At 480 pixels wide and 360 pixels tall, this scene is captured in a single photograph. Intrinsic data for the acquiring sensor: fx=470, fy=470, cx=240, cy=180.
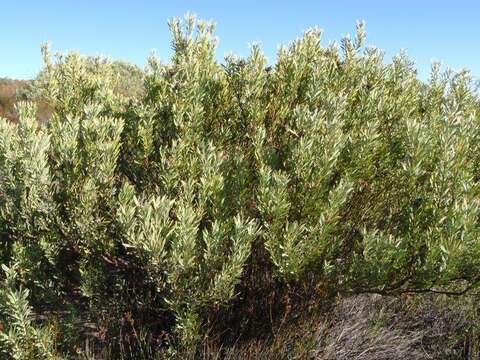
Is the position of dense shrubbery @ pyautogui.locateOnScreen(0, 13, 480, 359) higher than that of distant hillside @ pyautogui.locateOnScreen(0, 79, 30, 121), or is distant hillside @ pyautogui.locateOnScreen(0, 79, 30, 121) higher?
distant hillside @ pyautogui.locateOnScreen(0, 79, 30, 121)

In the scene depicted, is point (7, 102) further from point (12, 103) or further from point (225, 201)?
point (225, 201)

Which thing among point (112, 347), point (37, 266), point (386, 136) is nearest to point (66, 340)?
point (112, 347)

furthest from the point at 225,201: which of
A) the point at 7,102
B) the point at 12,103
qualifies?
the point at 7,102

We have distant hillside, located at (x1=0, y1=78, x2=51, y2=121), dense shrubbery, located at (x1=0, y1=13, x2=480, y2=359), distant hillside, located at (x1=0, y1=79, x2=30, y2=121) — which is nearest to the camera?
dense shrubbery, located at (x1=0, y1=13, x2=480, y2=359)

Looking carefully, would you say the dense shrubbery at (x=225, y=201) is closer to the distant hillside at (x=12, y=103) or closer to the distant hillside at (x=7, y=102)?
the distant hillside at (x=12, y=103)

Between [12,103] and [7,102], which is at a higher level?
[7,102]

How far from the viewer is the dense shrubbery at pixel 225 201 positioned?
3.70 meters

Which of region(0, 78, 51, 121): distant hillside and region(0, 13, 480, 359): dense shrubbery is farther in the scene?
region(0, 78, 51, 121): distant hillside

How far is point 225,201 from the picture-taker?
409 centimetres

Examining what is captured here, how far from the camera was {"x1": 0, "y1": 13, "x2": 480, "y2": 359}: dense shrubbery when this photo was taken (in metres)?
3.70

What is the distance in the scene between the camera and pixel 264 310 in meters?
4.55

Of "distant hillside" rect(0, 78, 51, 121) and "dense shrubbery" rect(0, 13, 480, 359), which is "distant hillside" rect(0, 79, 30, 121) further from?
"dense shrubbery" rect(0, 13, 480, 359)

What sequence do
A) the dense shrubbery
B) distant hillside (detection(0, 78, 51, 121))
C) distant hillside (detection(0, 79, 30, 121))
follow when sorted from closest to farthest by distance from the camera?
the dense shrubbery → distant hillside (detection(0, 78, 51, 121)) → distant hillside (detection(0, 79, 30, 121))

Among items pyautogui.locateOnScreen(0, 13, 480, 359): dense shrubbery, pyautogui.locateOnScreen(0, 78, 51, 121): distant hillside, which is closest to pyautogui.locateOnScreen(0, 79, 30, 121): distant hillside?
pyautogui.locateOnScreen(0, 78, 51, 121): distant hillside
